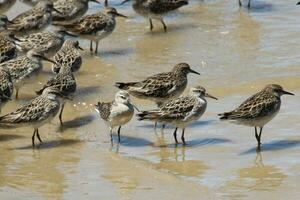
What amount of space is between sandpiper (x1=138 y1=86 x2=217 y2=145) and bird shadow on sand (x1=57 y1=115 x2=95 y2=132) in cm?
108

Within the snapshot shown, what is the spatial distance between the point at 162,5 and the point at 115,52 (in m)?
2.22

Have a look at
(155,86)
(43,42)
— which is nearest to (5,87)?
(155,86)

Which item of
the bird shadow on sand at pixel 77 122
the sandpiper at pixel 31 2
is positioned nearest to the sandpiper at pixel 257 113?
the bird shadow on sand at pixel 77 122

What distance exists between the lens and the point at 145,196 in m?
9.34

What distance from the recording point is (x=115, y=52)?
1605cm

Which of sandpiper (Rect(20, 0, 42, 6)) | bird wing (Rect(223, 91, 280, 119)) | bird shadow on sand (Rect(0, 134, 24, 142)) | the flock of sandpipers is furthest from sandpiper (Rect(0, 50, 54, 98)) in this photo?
sandpiper (Rect(20, 0, 42, 6))

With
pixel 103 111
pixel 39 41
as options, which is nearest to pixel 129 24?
pixel 39 41

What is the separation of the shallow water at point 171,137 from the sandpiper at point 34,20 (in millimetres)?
875

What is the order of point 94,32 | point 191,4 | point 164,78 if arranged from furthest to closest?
point 191,4 < point 94,32 < point 164,78

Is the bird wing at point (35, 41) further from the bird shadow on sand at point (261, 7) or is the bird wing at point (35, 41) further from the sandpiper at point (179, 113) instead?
the bird shadow on sand at point (261, 7)

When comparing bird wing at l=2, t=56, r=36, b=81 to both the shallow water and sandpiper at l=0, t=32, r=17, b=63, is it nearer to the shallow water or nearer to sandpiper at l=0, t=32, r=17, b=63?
the shallow water

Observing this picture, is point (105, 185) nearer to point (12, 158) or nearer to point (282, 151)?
point (12, 158)

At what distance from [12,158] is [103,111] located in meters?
1.54

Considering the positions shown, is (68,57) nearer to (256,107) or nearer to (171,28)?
(171,28)
